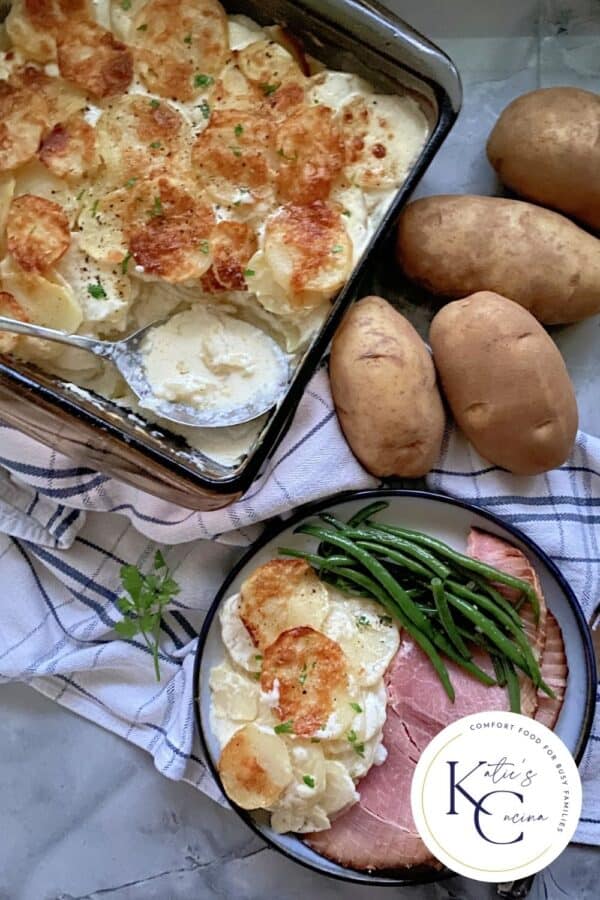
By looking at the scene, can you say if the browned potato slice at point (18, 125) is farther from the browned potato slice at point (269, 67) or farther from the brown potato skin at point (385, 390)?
the brown potato skin at point (385, 390)

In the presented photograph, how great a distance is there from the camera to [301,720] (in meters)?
1.77

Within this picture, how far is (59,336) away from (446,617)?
83 cm

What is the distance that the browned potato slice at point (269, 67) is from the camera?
1.85 meters

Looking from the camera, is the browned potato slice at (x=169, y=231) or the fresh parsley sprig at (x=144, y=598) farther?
the fresh parsley sprig at (x=144, y=598)

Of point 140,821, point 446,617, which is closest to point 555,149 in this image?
point 446,617

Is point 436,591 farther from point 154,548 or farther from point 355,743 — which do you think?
point 154,548

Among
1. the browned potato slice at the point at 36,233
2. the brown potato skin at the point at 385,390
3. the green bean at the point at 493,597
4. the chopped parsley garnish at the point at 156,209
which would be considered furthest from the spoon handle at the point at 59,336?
the green bean at the point at 493,597

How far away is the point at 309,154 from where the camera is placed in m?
1.80

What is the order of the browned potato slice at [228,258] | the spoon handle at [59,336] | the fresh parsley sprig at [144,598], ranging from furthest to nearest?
1. the fresh parsley sprig at [144,598]
2. the browned potato slice at [228,258]
3. the spoon handle at [59,336]

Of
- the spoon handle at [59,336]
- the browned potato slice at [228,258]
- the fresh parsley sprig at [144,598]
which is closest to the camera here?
the spoon handle at [59,336]

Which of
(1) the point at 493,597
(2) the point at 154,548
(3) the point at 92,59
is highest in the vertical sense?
(3) the point at 92,59

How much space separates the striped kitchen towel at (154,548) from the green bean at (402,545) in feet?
0.28

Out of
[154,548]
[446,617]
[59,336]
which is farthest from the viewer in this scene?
[154,548]

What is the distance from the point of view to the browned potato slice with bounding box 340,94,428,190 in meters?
1.81
